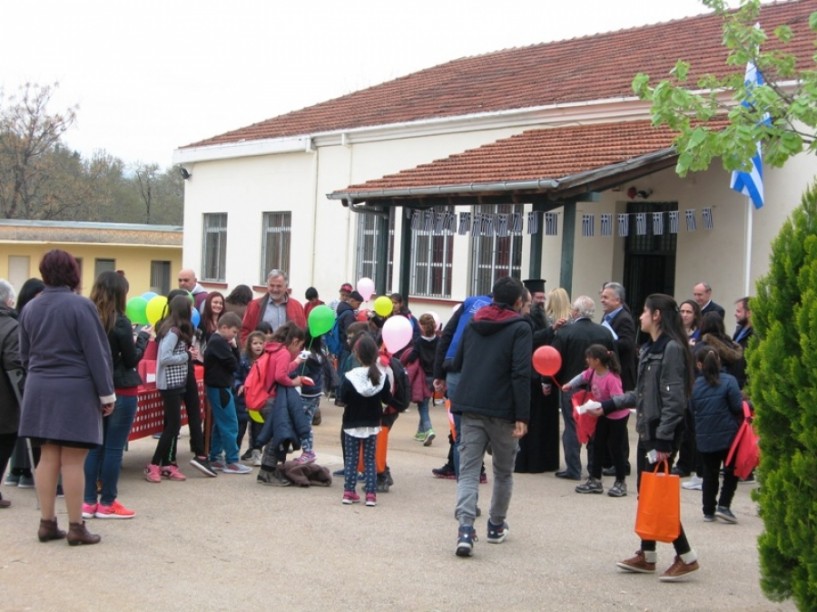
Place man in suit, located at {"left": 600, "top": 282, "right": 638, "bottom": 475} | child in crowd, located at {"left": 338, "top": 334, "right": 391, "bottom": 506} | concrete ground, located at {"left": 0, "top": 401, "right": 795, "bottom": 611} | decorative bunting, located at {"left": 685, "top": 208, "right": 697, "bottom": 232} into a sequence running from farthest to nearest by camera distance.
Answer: decorative bunting, located at {"left": 685, "top": 208, "right": 697, "bottom": 232} → man in suit, located at {"left": 600, "top": 282, "right": 638, "bottom": 475} → child in crowd, located at {"left": 338, "top": 334, "right": 391, "bottom": 506} → concrete ground, located at {"left": 0, "top": 401, "right": 795, "bottom": 611}

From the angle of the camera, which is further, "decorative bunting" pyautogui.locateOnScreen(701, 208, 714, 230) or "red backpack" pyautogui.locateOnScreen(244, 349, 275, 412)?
"decorative bunting" pyautogui.locateOnScreen(701, 208, 714, 230)

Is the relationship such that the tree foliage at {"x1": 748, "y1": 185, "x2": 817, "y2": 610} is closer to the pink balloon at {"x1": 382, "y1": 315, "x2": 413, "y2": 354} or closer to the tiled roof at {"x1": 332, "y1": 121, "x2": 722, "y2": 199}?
the pink balloon at {"x1": 382, "y1": 315, "x2": 413, "y2": 354}

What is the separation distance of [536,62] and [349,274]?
6.08 metres

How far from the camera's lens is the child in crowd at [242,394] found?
1063 centimetres

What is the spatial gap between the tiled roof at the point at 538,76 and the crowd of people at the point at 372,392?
25.7ft

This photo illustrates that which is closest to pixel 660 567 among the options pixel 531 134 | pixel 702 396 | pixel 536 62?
pixel 702 396

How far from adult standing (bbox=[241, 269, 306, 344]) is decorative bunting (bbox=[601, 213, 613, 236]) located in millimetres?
6916

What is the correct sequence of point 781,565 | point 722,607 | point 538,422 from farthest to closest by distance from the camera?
1. point 538,422
2. point 722,607
3. point 781,565

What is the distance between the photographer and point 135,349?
8.34 metres

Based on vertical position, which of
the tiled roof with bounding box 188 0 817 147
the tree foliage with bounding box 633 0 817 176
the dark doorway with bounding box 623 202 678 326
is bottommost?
the dark doorway with bounding box 623 202 678 326

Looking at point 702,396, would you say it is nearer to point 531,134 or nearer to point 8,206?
point 531,134

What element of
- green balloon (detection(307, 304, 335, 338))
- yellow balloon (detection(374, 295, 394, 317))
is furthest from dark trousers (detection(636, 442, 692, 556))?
yellow balloon (detection(374, 295, 394, 317))

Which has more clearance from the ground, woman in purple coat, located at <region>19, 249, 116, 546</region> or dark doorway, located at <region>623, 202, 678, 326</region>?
dark doorway, located at <region>623, 202, 678, 326</region>

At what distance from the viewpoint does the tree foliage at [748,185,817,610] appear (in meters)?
5.07
